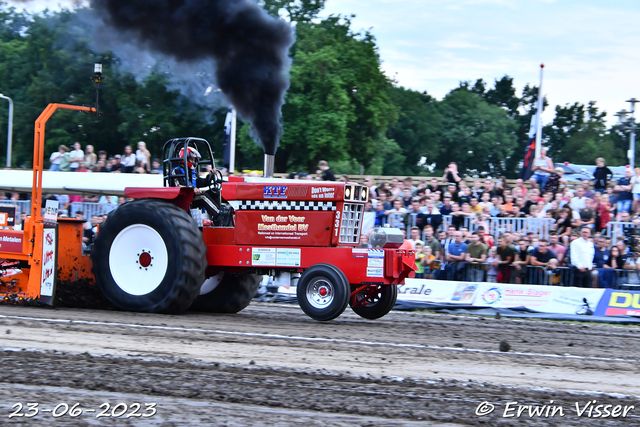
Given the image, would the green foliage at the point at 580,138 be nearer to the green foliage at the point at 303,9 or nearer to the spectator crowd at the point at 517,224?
the green foliage at the point at 303,9

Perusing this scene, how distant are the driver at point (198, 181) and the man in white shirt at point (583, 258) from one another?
613 centimetres

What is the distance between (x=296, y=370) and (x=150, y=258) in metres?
→ 3.73

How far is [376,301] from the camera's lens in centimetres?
971

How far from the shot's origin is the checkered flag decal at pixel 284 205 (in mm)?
9070

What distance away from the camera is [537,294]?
1221 cm

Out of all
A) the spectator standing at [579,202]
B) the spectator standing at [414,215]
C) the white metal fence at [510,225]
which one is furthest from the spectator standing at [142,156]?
the spectator standing at [579,202]

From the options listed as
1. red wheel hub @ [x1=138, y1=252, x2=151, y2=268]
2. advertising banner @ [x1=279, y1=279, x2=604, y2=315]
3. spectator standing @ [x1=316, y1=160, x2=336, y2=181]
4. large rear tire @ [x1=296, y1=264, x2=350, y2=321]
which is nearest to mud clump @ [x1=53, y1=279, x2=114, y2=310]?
red wheel hub @ [x1=138, y1=252, x2=151, y2=268]

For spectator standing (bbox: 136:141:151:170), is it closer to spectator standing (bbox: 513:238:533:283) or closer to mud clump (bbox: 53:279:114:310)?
mud clump (bbox: 53:279:114:310)

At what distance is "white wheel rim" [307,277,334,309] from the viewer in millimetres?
8836

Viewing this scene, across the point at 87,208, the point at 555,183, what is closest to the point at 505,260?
the point at 555,183

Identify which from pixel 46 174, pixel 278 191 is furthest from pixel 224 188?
pixel 46 174

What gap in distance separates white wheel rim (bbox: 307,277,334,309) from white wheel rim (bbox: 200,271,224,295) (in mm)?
1617

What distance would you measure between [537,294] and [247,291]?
4.70m

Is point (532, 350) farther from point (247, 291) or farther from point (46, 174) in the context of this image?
point (46, 174)
